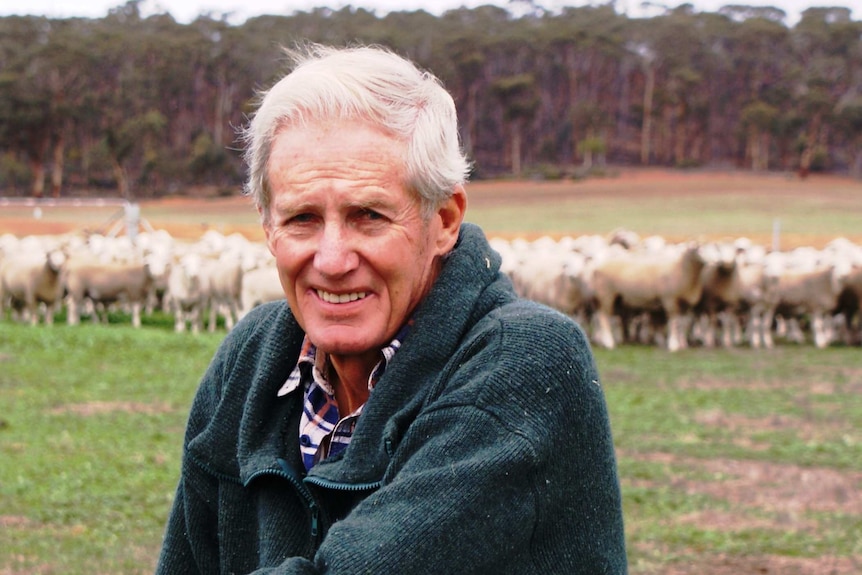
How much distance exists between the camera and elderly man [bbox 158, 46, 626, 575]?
1.79m

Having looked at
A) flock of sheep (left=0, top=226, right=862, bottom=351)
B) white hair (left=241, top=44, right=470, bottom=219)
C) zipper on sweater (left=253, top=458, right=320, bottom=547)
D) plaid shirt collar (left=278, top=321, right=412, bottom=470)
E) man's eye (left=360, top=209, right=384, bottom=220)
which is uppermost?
white hair (left=241, top=44, right=470, bottom=219)

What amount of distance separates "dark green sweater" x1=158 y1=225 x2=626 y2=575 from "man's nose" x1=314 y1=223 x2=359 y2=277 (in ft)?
0.48

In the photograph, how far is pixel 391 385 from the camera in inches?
76.6

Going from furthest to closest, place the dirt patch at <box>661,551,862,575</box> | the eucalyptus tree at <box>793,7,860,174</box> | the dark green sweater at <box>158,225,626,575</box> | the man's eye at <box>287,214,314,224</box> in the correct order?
1. the eucalyptus tree at <box>793,7,860,174</box>
2. the dirt patch at <box>661,551,862,575</box>
3. the man's eye at <box>287,214,314,224</box>
4. the dark green sweater at <box>158,225,626,575</box>

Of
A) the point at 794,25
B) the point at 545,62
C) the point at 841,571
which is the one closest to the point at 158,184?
the point at 545,62

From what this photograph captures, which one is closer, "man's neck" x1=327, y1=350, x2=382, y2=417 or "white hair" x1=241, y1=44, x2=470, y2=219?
"white hair" x1=241, y1=44, x2=470, y2=219

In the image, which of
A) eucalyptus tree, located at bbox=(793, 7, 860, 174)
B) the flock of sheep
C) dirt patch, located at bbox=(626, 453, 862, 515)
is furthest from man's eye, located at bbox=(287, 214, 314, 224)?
eucalyptus tree, located at bbox=(793, 7, 860, 174)

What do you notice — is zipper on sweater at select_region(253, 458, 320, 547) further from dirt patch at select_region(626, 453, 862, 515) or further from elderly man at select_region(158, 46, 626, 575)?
dirt patch at select_region(626, 453, 862, 515)

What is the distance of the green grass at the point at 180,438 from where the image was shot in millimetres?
6922

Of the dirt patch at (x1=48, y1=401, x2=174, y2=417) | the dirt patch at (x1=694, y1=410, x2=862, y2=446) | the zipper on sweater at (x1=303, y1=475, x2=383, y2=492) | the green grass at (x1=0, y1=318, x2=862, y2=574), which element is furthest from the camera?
the dirt patch at (x1=48, y1=401, x2=174, y2=417)

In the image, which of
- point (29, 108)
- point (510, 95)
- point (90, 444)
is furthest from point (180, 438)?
point (510, 95)

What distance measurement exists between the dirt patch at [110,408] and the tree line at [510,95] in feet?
164

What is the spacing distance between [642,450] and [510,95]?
6181 centimetres

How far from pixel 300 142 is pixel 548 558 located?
2.54 ft
